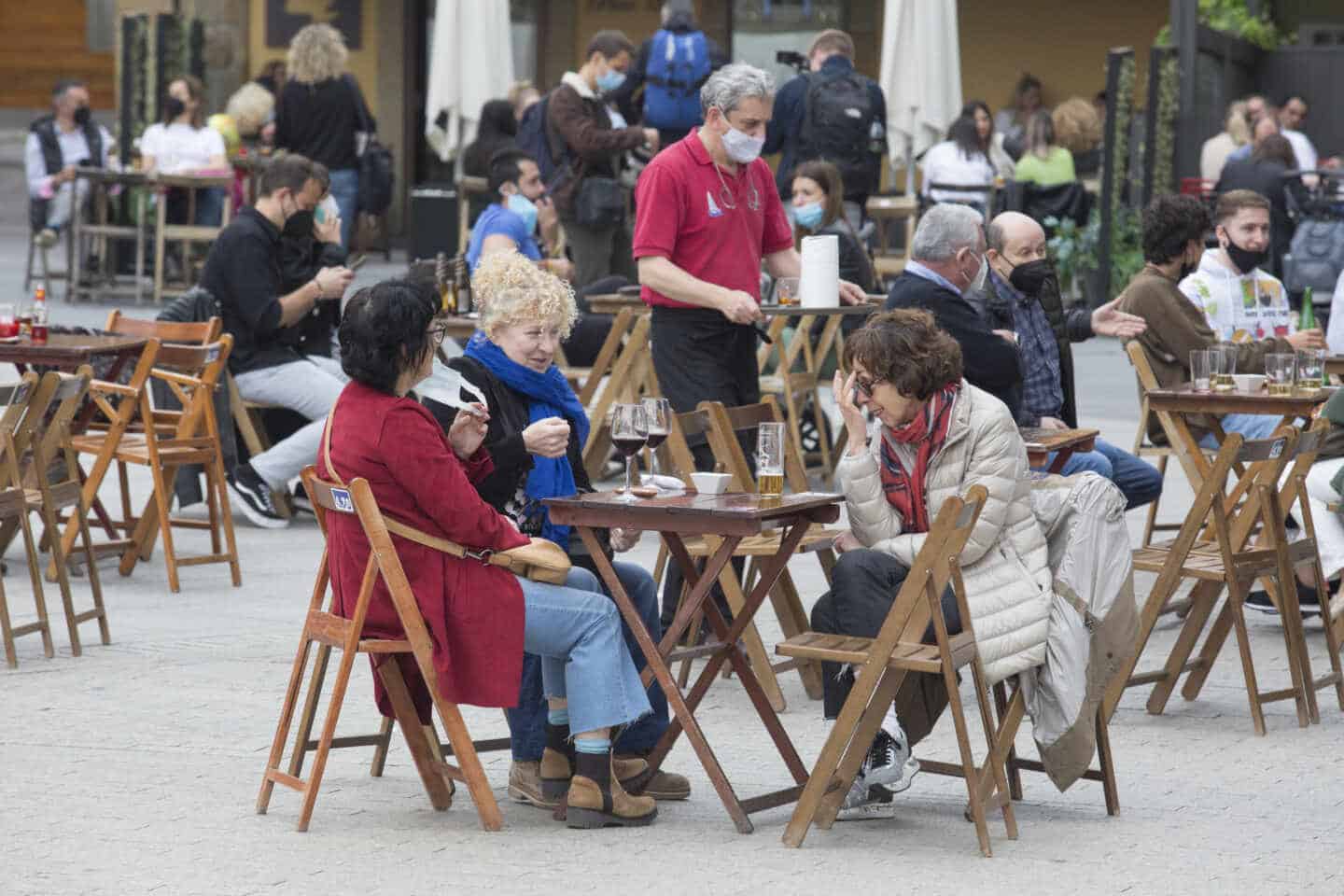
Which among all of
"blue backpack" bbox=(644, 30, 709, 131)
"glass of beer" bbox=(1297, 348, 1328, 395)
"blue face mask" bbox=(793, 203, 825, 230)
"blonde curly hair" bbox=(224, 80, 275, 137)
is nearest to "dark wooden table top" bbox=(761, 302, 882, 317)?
"glass of beer" bbox=(1297, 348, 1328, 395)

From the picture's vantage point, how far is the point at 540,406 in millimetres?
5422

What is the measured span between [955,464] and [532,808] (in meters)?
1.32

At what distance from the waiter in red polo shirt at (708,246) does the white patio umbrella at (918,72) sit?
9.31 m

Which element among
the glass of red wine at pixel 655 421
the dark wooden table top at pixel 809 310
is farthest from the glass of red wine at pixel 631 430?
the dark wooden table top at pixel 809 310

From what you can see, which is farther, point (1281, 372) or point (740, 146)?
point (1281, 372)

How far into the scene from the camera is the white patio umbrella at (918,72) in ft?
53.2

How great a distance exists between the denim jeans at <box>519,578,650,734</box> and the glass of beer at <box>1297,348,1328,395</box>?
136 inches

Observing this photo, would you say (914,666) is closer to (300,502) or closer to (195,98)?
(300,502)

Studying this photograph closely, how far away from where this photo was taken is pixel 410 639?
15.9 ft

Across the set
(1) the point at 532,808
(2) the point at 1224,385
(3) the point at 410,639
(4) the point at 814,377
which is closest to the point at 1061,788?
(1) the point at 532,808

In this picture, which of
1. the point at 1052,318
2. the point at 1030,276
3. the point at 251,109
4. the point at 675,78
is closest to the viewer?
the point at 1030,276

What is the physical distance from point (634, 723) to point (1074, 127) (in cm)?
1426

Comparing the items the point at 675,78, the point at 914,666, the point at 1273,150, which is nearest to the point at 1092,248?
the point at 1273,150

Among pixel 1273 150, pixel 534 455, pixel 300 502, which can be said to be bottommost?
pixel 300 502
